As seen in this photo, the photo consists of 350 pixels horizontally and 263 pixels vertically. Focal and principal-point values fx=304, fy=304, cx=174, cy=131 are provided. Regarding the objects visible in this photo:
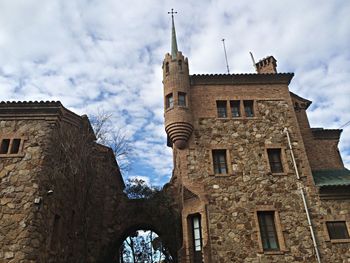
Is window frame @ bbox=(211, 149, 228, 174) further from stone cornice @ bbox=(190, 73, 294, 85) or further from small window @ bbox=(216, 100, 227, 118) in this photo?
stone cornice @ bbox=(190, 73, 294, 85)

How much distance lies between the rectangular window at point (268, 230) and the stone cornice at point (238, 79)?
786 cm

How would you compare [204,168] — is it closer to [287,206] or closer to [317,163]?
[287,206]

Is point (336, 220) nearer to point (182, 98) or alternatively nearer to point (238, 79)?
point (238, 79)

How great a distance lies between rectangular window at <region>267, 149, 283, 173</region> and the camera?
16683 millimetres

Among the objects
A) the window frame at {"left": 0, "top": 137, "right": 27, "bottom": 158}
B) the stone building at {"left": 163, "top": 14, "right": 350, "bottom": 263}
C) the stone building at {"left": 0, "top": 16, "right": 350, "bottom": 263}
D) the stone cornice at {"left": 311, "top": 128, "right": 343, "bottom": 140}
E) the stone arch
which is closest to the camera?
the stone building at {"left": 0, "top": 16, "right": 350, "bottom": 263}

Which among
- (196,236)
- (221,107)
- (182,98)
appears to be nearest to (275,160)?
(221,107)

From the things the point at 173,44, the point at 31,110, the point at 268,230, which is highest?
the point at 173,44

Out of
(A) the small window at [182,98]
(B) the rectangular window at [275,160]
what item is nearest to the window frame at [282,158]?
(B) the rectangular window at [275,160]

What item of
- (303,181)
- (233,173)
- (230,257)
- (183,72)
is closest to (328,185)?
(303,181)

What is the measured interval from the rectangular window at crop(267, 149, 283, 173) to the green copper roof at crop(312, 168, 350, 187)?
83.2 inches

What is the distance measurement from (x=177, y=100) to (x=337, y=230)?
1068 cm

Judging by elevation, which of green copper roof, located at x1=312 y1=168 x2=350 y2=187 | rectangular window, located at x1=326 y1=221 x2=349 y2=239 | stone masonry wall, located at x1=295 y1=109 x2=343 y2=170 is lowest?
rectangular window, located at x1=326 y1=221 x2=349 y2=239

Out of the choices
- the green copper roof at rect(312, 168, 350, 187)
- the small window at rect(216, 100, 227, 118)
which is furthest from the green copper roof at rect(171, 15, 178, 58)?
the green copper roof at rect(312, 168, 350, 187)

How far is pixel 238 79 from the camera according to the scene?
18578mm
